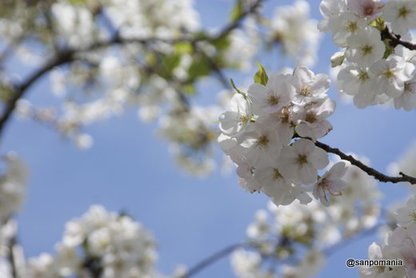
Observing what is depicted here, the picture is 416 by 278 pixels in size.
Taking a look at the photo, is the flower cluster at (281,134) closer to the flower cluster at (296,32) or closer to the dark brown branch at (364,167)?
the dark brown branch at (364,167)

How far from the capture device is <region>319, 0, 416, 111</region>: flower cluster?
58.9 inches

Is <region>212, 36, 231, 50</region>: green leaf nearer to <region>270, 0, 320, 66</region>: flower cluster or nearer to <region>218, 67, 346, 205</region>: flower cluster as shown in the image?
<region>270, 0, 320, 66</region>: flower cluster

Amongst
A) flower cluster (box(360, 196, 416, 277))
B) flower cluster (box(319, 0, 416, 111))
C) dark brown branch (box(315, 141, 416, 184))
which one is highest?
flower cluster (box(319, 0, 416, 111))

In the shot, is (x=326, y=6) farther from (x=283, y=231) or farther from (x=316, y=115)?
(x=283, y=231)

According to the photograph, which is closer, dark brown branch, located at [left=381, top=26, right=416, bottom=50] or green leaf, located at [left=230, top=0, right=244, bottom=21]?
dark brown branch, located at [left=381, top=26, right=416, bottom=50]

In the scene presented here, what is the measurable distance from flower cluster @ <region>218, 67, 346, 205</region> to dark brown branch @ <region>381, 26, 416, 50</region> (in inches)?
10.9

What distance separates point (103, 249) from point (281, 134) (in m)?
2.99

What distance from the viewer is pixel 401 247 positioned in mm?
1356

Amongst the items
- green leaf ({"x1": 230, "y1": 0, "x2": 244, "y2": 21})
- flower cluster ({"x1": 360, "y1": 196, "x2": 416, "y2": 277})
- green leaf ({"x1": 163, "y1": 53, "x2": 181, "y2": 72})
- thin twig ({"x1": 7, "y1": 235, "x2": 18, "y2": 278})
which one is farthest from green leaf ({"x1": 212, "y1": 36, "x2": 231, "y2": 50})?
flower cluster ({"x1": 360, "y1": 196, "x2": 416, "y2": 277})

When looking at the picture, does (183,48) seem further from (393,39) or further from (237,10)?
(393,39)

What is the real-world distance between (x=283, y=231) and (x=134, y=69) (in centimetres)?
262

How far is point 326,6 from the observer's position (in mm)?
1597

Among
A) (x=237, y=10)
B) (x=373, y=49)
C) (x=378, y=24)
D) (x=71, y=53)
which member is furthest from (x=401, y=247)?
(x=71, y=53)

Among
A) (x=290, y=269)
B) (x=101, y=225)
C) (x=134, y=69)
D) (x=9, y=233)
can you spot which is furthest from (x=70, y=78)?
(x=290, y=269)
